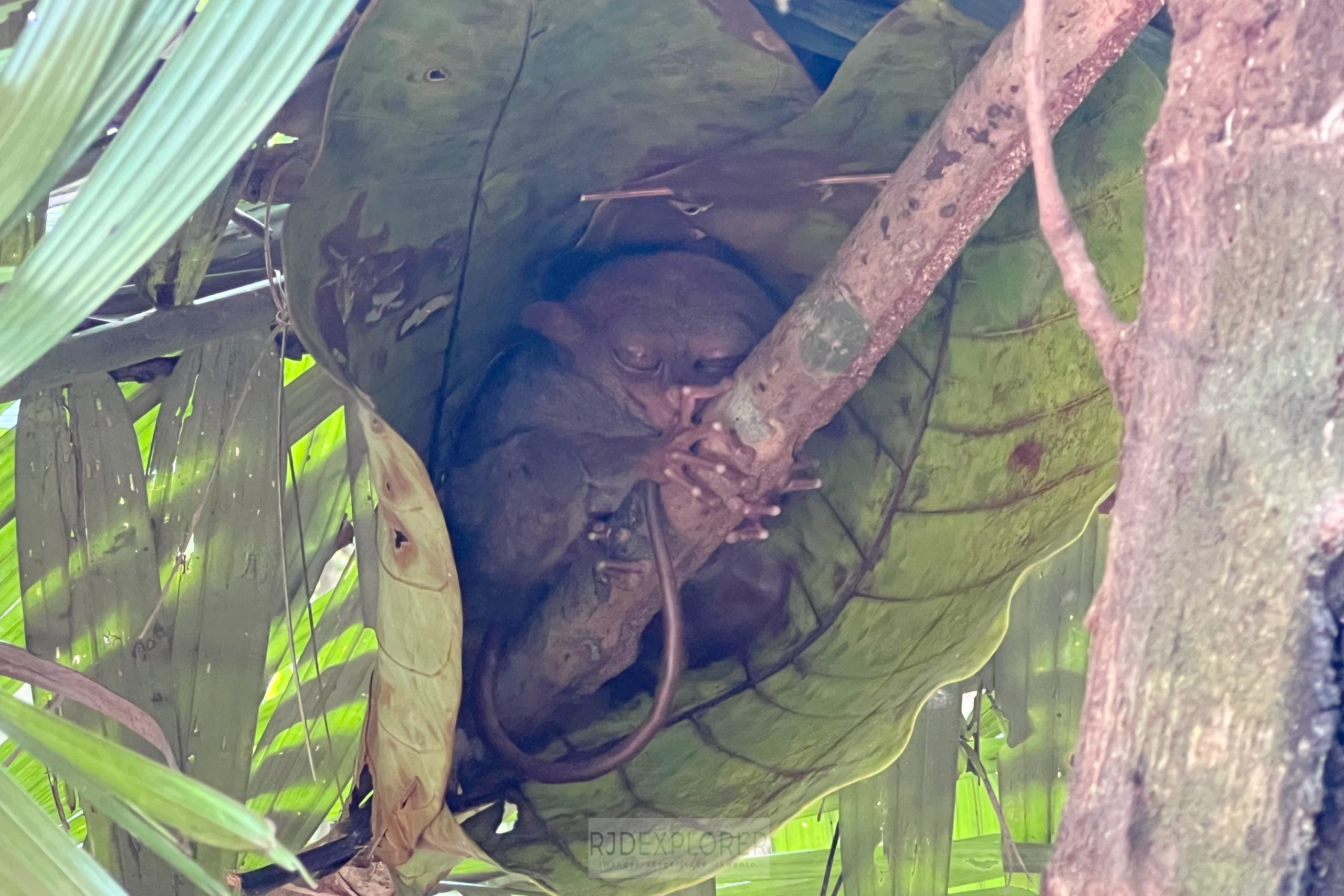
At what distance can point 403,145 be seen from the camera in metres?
0.73

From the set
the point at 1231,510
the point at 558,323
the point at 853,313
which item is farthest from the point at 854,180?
the point at 1231,510

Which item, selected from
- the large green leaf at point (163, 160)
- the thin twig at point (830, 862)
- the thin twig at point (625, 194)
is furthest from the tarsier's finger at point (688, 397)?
the large green leaf at point (163, 160)

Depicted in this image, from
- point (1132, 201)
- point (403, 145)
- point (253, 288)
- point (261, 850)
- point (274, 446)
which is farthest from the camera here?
point (274, 446)

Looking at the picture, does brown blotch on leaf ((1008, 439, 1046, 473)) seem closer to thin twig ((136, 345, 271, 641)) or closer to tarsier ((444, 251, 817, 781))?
tarsier ((444, 251, 817, 781))

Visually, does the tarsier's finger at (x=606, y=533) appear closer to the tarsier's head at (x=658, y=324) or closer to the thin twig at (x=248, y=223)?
the tarsier's head at (x=658, y=324)

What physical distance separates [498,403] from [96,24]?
86 cm

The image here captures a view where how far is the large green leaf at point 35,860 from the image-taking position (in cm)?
39

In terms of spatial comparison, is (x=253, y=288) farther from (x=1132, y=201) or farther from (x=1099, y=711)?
(x=1099, y=711)

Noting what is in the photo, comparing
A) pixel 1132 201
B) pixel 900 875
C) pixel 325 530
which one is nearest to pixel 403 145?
pixel 1132 201

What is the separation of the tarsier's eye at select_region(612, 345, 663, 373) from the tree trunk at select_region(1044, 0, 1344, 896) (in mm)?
1006

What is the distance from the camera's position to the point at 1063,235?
0.49 meters

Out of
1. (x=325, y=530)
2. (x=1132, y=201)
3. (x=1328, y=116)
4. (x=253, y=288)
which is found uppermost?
(x=1328, y=116)

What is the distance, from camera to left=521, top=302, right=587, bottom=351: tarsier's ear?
1.21m

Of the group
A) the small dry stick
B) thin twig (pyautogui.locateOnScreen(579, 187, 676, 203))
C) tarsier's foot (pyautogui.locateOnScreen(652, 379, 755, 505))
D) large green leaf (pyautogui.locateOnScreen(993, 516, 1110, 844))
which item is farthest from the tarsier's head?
the small dry stick
